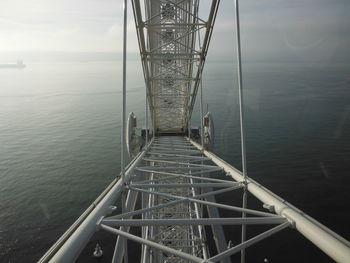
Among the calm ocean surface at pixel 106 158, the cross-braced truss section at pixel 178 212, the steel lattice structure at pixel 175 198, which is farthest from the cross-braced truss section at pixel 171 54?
the calm ocean surface at pixel 106 158

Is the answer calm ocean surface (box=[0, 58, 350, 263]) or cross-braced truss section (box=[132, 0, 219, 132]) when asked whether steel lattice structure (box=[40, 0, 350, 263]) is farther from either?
calm ocean surface (box=[0, 58, 350, 263])

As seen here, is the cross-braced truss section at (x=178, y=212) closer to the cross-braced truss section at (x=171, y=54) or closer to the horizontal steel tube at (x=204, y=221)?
the horizontal steel tube at (x=204, y=221)

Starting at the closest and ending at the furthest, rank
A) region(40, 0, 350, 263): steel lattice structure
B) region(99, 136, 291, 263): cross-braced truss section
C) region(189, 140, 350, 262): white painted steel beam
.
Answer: region(189, 140, 350, 262): white painted steel beam < region(40, 0, 350, 263): steel lattice structure < region(99, 136, 291, 263): cross-braced truss section

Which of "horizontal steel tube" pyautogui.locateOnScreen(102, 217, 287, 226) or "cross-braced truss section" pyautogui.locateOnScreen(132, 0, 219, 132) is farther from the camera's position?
"cross-braced truss section" pyautogui.locateOnScreen(132, 0, 219, 132)

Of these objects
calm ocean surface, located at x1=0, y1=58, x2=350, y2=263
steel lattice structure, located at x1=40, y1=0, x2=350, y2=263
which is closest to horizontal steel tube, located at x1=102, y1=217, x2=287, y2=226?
steel lattice structure, located at x1=40, y1=0, x2=350, y2=263

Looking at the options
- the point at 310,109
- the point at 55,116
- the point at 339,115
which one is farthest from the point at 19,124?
the point at 339,115

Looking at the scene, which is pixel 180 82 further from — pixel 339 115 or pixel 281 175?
pixel 339 115
